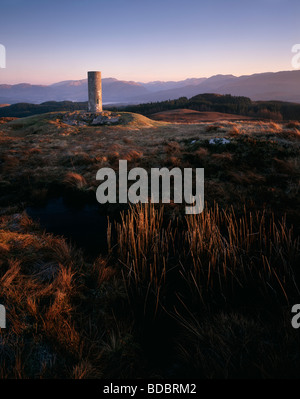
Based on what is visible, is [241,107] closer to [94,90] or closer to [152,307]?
[94,90]

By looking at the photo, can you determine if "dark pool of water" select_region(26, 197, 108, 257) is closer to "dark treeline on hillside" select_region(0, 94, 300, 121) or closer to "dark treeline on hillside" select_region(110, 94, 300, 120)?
"dark treeline on hillside" select_region(0, 94, 300, 121)

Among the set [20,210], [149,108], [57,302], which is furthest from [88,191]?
[149,108]

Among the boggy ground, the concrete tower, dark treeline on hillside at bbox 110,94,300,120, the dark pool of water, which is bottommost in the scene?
the boggy ground

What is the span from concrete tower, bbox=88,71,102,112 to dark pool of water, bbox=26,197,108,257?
38.3m

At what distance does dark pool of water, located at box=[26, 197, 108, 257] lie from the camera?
16.1 ft

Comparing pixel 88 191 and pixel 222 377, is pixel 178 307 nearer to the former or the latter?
pixel 222 377

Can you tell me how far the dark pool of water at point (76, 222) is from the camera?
4.92m

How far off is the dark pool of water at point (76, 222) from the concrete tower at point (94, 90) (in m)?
38.3

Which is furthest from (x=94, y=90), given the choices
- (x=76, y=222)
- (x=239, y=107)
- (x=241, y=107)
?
(x=241, y=107)

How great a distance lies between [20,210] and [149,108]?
332 feet

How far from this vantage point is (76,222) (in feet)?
19.5

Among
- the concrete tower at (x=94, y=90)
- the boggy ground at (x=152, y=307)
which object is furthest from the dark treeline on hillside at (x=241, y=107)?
the boggy ground at (x=152, y=307)

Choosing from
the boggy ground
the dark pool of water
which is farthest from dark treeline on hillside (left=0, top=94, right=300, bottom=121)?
the boggy ground

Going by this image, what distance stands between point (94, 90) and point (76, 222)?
4087 centimetres
